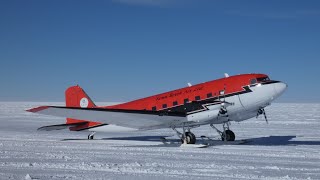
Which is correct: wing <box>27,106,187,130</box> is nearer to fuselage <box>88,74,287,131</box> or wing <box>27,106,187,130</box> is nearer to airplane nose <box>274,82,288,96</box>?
fuselage <box>88,74,287,131</box>

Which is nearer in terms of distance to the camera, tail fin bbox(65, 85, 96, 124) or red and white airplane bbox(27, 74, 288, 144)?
red and white airplane bbox(27, 74, 288, 144)

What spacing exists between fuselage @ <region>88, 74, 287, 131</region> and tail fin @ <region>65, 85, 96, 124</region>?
7.94m

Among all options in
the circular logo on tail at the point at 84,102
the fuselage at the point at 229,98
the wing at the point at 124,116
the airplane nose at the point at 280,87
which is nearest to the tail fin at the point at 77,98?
the circular logo on tail at the point at 84,102

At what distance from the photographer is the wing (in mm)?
18969

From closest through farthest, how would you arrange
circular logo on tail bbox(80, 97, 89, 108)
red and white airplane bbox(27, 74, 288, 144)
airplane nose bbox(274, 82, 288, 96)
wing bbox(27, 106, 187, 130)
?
wing bbox(27, 106, 187, 130)
red and white airplane bbox(27, 74, 288, 144)
airplane nose bbox(274, 82, 288, 96)
circular logo on tail bbox(80, 97, 89, 108)

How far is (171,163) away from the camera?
1367 cm

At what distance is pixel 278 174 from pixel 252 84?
9813 mm

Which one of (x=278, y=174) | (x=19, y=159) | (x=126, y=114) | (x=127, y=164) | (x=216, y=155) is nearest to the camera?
(x=278, y=174)

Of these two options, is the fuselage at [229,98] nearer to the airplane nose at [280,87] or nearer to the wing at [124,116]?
the airplane nose at [280,87]

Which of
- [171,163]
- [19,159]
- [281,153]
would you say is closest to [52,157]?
[19,159]

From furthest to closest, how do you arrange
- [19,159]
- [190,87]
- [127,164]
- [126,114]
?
1. [190,87]
2. [126,114]
3. [19,159]
4. [127,164]

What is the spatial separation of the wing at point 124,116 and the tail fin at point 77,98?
601cm

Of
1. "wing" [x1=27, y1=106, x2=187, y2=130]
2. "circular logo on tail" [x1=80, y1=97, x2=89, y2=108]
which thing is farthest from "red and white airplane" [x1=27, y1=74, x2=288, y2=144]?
"circular logo on tail" [x1=80, y1=97, x2=89, y2=108]

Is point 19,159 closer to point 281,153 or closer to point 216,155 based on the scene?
point 216,155
